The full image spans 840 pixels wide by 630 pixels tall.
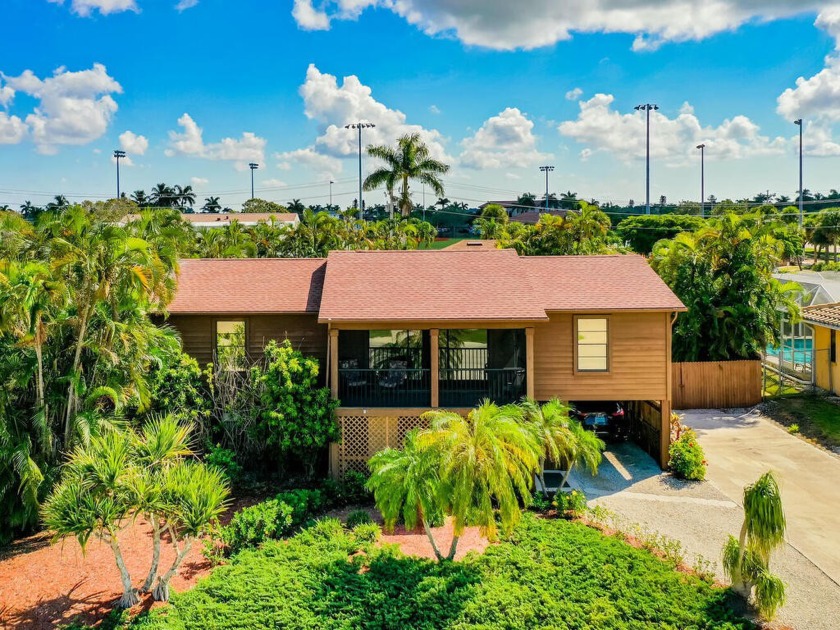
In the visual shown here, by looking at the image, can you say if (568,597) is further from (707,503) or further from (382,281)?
(382,281)

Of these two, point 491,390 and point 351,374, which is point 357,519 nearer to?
point 351,374

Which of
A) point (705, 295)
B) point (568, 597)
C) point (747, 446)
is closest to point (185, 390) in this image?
point (568, 597)

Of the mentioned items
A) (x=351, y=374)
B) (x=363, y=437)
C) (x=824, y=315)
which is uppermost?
(x=824, y=315)

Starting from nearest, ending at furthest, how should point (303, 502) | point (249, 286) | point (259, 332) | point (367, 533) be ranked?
point (367, 533)
point (303, 502)
point (259, 332)
point (249, 286)

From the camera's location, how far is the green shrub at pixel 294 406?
49.8 feet

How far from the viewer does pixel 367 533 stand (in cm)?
1288

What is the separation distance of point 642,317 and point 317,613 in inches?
450

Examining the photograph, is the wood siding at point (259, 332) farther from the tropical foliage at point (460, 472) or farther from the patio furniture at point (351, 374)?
the tropical foliage at point (460, 472)

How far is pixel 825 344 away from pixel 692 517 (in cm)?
1326

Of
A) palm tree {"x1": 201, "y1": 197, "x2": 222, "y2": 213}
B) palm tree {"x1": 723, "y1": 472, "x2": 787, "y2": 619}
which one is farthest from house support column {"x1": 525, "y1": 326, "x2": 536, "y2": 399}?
palm tree {"x1": 201, "y1": 197, "x2": 222, "y2": 213}

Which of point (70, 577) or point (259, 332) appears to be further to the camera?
point (259, 332)

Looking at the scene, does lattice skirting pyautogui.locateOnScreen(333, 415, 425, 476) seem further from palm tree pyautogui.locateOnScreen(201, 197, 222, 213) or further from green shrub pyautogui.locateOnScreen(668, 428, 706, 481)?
palm tree pyautogui.locateOnScreen(201, 197, 222, 213)

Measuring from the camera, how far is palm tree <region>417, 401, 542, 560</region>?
1036 centimetres

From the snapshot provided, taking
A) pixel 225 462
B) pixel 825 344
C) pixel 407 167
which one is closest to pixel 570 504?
pixel 225 462
